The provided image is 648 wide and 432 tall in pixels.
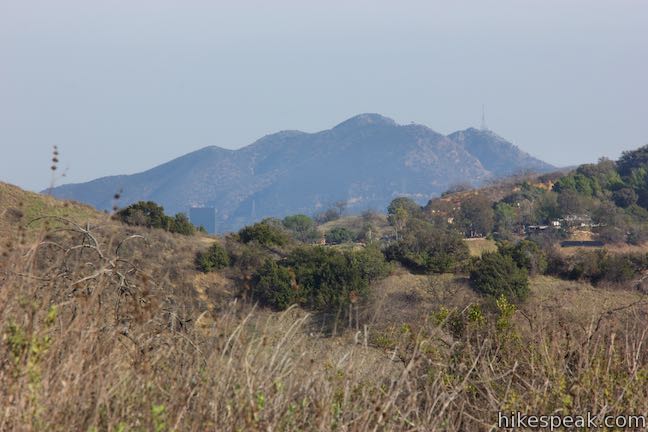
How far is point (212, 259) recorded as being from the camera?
31.1 metres

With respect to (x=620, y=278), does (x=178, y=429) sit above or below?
above

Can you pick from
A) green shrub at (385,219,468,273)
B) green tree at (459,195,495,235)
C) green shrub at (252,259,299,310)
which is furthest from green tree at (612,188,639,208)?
green shrub at (252,259,299,310)

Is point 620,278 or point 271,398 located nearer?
point 271,398

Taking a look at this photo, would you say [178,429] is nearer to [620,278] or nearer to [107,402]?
[107,402]

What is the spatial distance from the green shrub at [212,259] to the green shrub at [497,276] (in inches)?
353

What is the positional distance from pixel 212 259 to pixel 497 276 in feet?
33.3

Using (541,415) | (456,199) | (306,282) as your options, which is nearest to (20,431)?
(541,415)

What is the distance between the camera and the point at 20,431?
3.47 m

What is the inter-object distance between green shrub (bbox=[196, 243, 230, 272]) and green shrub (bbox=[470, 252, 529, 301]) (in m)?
8.97

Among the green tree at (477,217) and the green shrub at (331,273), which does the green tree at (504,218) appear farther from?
the green shrub at (331,273)

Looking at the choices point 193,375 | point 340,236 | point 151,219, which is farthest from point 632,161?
point 193,375

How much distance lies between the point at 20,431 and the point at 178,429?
29.2 inches

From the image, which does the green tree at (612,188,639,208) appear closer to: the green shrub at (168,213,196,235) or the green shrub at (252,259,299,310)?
the green shrub at (168,213,196,235)

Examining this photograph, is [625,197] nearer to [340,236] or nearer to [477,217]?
[477,217]
